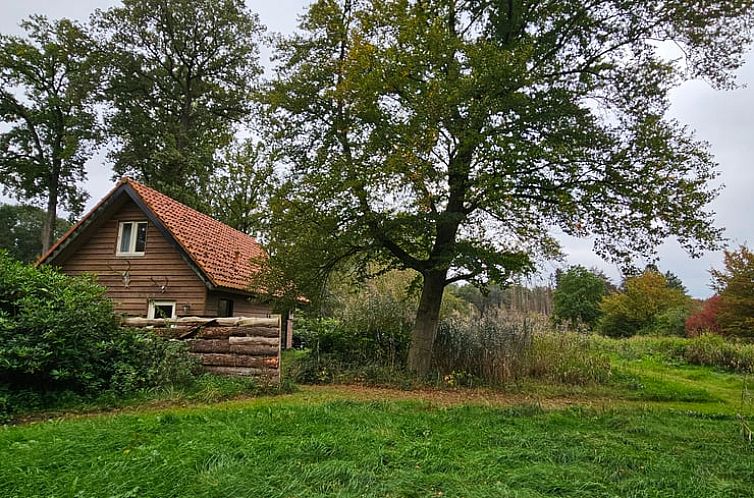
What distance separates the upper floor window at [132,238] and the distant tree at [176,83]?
24.1ft

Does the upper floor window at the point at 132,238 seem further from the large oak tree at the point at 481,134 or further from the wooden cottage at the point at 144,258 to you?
the large oak tree at the point at 481,134

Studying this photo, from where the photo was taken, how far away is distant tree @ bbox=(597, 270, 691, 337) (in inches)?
914

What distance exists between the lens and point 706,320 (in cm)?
1912

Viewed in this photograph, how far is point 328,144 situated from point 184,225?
6.43m

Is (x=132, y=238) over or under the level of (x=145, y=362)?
over

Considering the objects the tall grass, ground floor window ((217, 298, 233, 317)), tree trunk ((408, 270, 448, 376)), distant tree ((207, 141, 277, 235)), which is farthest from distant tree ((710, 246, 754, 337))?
distant tree ((207, 141, 277, 235))

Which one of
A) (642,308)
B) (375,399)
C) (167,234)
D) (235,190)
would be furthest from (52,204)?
(642,308)

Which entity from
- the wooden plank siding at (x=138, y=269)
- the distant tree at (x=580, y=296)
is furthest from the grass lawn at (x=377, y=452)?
the distant tree at (x=580, y=296)

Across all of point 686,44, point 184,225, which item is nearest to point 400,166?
point 686,44

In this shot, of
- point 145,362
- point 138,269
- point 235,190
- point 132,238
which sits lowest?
point 145,362

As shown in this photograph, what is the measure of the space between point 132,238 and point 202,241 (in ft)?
6.15

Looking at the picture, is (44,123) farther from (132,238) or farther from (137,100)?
(132,238)

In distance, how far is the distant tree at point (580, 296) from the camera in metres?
29.1

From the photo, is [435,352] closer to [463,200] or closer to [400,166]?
[463,200]
